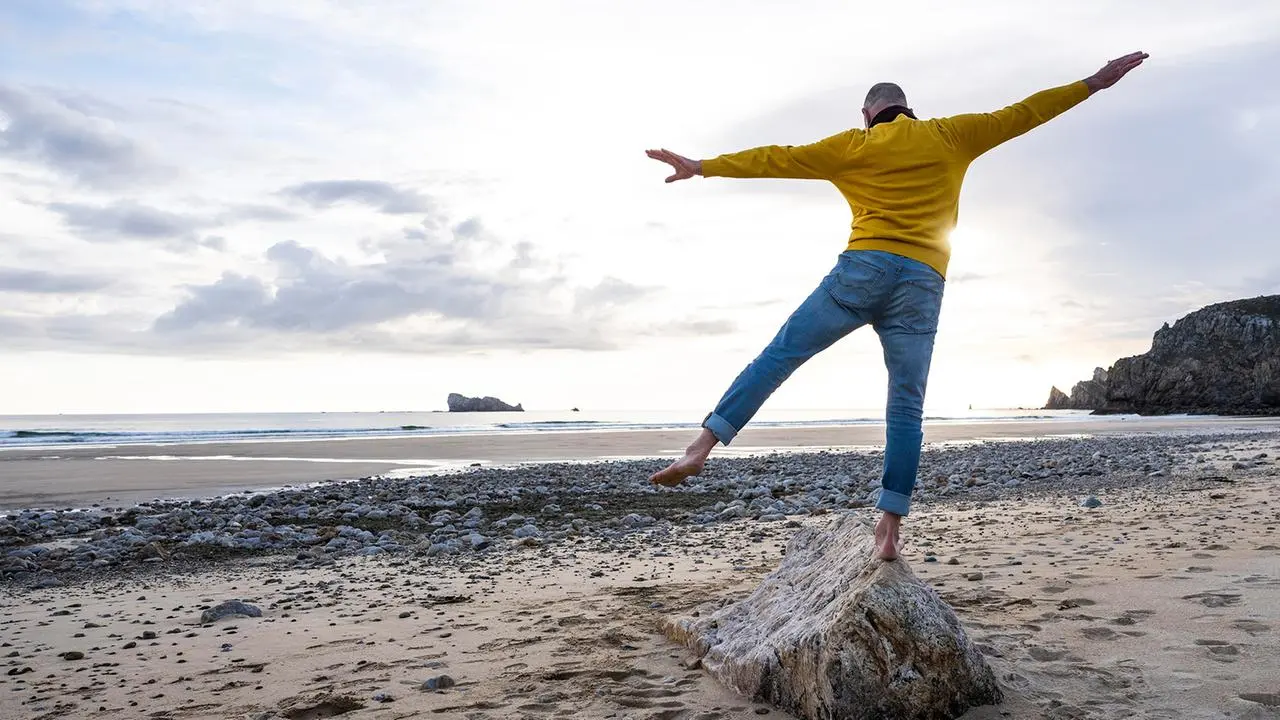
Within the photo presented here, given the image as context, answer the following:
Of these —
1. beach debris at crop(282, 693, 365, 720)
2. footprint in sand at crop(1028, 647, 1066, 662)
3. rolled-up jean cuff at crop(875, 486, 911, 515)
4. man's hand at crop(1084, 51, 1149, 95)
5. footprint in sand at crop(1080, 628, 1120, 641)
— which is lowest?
beach debris at crop(282, 693, 365, 720)

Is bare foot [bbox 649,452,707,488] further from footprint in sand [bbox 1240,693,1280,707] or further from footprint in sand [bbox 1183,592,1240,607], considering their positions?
footprint in sand [bbox 1183,592,1240,607]

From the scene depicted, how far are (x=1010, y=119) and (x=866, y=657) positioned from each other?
2.77m

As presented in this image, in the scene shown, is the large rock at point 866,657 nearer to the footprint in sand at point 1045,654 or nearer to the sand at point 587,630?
the sand at point 587,630

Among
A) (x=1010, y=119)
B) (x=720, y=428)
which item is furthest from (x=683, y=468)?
(x=1010, y=119)

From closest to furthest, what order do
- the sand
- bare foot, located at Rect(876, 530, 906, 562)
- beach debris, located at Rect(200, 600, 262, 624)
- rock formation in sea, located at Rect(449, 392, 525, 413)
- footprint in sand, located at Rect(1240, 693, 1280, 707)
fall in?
footprint in sand, located at Rect(1240, 693, 1280, 707) < the sand < bare foot, located at Rect(876, 530, 906, 562) < beach debris, located at Rect(200, 600, 262, 624) < rock formation in sea, located at Rect(449, 392, 525, 413)

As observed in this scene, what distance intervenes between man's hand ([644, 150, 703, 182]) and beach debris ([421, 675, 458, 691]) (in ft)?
9.18

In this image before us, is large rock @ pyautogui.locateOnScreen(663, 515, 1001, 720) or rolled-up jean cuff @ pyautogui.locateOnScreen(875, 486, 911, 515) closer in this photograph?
large rock @ pyautogui.locateOnScreen(663, 515, 1001, 720)

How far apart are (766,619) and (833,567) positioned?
1.41 feet

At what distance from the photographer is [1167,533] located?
23.7 feet

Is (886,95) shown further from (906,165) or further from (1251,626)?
(1251,626)

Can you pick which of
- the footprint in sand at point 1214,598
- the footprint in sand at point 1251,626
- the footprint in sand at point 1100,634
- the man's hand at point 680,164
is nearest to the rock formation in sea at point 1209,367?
the footprint in sand at point 1214,598

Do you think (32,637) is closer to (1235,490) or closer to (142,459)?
(1235,490)

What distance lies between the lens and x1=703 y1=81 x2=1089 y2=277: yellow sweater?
4184 mm

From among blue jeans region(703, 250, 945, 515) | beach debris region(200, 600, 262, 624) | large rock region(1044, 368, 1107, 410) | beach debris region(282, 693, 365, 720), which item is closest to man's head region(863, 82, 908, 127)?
blue jeans region(703, 250, 945, 515)
